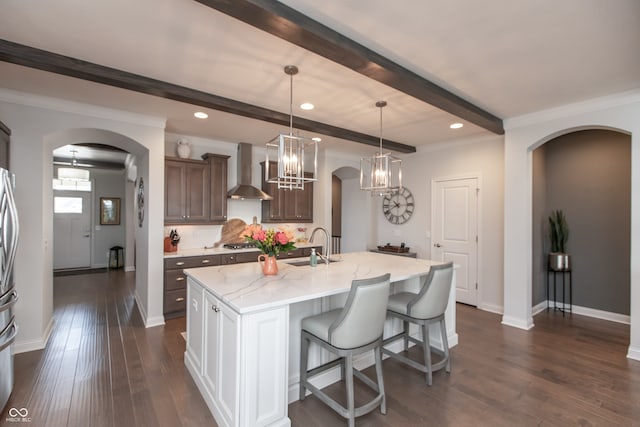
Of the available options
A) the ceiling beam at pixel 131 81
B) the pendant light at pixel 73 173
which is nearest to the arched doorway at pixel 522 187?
the ceiling beam at pixel 131 81

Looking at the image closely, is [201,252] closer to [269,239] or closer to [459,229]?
[269,239]

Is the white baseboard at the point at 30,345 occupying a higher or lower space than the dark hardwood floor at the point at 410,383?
higher

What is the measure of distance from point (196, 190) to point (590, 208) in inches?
230

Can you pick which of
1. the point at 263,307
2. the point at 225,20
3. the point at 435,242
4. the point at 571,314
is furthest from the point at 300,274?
the point at 571,314

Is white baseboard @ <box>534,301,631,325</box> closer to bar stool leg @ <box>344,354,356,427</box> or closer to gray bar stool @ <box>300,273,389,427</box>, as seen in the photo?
gray bar stool @ <box>300,273,389,427</box>

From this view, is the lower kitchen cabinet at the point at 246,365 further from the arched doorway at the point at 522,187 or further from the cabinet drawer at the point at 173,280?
the arched doorway at the point at 522,187

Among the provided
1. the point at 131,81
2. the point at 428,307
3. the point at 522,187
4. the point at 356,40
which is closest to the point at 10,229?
the point at 131,81

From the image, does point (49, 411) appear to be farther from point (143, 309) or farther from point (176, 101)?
point (176, 101)

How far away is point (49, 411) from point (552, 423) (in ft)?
11.7

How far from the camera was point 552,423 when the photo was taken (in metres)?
2.09

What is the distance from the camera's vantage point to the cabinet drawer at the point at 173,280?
160 inches

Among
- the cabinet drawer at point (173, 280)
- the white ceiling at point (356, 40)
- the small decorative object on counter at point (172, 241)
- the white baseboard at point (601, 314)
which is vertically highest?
the white ceiling at point (356, 40)

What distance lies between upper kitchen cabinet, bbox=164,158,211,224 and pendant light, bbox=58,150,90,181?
420 centimetres

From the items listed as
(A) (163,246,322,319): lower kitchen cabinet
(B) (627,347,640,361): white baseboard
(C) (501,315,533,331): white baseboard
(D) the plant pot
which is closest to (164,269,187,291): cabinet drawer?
(A) (163,246,322,319): lower kitchen cabinet
